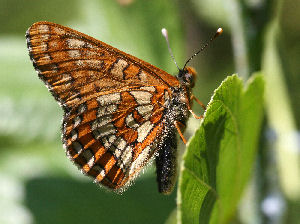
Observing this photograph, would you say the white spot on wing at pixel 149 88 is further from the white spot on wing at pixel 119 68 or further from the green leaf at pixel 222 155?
the green leaf at pixel 222 155

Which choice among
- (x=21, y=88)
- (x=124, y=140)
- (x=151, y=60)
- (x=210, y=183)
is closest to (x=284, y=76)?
(x=151, y=60)

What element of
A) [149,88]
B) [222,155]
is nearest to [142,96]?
[149,88]

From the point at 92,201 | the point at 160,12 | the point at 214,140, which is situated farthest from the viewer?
the point at 160,12

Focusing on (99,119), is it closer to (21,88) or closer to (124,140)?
(124,140)

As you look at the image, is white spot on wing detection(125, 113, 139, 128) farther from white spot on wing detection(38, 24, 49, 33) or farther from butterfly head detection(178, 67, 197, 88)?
Result: white spot on wing detection(38, 24, 49, 33)

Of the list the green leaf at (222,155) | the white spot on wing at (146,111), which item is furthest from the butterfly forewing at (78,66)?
the green leaf at (222,155)

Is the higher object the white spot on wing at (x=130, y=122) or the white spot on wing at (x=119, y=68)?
the white spot on wing at (x=119, y=68)
